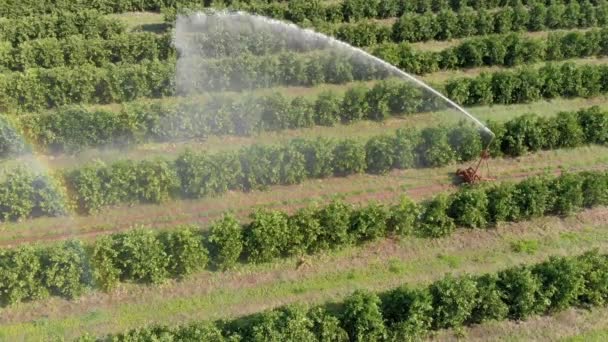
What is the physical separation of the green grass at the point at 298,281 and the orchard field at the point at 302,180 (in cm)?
7

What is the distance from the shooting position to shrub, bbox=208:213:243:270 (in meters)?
23.2

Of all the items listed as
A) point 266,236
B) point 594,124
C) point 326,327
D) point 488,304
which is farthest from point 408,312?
point 594,124

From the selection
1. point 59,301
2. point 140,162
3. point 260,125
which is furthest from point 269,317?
point 260,125

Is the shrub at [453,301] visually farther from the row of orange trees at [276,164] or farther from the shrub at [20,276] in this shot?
the shrub at [20,276]

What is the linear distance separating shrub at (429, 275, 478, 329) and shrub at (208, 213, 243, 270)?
6.64 m

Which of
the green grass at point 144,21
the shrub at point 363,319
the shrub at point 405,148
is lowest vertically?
the shrub at point 363,319

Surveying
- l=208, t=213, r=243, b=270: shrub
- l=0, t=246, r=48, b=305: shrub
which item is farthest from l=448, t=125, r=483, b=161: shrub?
l=0, t=246, r=48, b=305: shrub

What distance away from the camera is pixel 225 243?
23156 mm

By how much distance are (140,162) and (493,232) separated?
13.5 meters

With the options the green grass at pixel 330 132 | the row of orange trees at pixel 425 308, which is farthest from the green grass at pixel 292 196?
the row of orange trees at pixel 425 308

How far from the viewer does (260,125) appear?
29750mm

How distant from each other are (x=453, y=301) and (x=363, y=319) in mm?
2926

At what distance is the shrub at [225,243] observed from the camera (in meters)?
23.2

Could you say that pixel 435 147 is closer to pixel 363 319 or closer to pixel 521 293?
pixel 521 293
